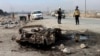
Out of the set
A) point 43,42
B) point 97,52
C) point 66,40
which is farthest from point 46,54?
point 66,40

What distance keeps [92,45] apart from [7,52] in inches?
184

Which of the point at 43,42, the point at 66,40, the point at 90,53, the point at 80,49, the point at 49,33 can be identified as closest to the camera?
the point at 90,53

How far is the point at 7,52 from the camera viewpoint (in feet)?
49.3

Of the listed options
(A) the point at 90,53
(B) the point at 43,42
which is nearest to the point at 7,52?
(B) the point at 43,42

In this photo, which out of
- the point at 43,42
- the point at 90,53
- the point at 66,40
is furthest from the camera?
the point at 66,40

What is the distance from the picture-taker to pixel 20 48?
16.2m

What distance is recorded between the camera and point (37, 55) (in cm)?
1383

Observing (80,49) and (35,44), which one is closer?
(80,49)

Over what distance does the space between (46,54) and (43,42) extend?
1.57 meters

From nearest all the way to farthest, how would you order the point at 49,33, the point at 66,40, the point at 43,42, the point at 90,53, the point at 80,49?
the point at 90,53 < the point at 80,49 < the point at 43,42 < the point at 49,33 < the point at 66,40

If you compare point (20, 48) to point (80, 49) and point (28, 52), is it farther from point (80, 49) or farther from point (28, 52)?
point (80, 49)

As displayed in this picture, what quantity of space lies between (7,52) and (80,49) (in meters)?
3.88

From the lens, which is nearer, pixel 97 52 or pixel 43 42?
pixel 97 52

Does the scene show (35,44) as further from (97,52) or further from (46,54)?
(97,52)
